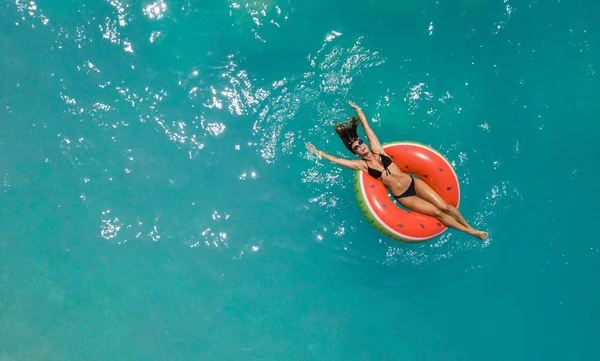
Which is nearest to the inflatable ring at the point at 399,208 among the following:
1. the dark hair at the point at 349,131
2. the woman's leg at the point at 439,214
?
the woman's leg at the point at 439,214

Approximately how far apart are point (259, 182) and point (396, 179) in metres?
1.83

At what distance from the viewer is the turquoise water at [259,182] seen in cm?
583

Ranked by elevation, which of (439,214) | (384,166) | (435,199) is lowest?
(439,214)

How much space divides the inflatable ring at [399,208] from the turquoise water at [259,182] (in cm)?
85

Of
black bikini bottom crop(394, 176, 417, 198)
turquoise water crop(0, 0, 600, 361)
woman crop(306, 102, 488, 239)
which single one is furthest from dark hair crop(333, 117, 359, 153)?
turquoise water crop(0, 0, 600, 361)

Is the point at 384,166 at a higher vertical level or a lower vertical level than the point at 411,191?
higher

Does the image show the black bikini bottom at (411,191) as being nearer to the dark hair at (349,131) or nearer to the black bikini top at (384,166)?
the black bikini top at (384,166)

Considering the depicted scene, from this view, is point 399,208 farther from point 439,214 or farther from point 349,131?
point 349,131

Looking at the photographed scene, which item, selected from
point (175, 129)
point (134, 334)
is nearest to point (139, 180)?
point (175, 129)

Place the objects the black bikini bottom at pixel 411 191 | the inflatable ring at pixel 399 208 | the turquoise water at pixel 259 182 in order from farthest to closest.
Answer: the turquoise water at pixel 259 182 → the black bikini bottom at pixel 411 191 → the inflatable ring at pixel 399 208

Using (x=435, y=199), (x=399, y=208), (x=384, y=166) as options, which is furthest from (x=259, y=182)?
(x=435, y=199)

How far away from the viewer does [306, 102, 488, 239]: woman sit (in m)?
5.00

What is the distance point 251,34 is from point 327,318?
389 cm

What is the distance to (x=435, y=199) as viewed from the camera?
5.01 meters
